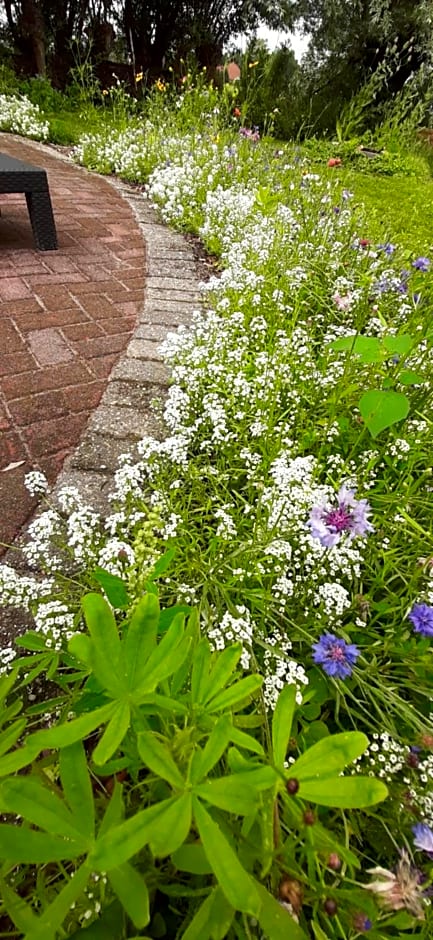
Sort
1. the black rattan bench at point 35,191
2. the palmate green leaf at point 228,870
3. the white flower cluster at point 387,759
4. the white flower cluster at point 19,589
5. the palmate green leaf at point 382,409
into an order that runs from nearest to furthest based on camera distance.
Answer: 1. the palmate green leaf at point 228,870
2. the white flower cluster at point 387,759
3. the white flower cluster at point 19,589
4. the palmate green leaf at point 382,409
5. the black rattan bench at point 35,191

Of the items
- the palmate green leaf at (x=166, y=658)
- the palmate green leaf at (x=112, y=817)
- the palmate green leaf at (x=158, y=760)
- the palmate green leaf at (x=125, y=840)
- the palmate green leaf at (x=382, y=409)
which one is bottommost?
the palmate green leaf at (x=112, y=817)

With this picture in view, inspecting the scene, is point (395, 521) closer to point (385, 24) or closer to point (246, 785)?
point (246, 785)

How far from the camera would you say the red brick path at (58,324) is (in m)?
1.97

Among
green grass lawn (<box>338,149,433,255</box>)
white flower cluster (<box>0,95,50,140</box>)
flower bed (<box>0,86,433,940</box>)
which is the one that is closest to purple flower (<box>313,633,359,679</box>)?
flower bed (<box>0,86,433,940</box>)

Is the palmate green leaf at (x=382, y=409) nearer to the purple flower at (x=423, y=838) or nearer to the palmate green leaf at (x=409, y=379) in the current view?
the palmate green leaf at (x=409, y=379)

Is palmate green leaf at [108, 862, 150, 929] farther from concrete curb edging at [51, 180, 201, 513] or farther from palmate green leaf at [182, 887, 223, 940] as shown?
concrete curb edging at [51, 180, 201, 513]

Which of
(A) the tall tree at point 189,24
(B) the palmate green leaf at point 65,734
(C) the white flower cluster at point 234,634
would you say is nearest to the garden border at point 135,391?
(C) the white flower cluster at point 234,634

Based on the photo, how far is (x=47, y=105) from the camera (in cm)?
828

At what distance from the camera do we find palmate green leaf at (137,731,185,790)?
63cm

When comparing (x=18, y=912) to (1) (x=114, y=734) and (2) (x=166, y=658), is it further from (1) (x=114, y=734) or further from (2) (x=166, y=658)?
(2) (x=166, y=658)

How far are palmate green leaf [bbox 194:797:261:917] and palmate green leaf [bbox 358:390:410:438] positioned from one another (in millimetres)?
1022

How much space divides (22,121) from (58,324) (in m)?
5.82

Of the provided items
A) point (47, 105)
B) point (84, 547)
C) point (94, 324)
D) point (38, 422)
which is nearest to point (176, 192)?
point (94, 324)

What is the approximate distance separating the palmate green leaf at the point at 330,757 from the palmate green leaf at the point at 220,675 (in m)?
0.15
